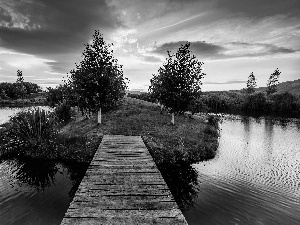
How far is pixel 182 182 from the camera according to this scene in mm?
15133

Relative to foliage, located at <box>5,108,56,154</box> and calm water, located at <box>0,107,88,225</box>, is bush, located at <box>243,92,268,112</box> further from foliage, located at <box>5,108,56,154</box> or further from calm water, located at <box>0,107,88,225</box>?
calm water, located at <box>0,107,88,225</box>

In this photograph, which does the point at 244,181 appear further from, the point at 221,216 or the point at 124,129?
the point at 124,129

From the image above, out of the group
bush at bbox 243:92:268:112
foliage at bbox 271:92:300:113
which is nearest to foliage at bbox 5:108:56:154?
foliage at bbox 271:92:300:113

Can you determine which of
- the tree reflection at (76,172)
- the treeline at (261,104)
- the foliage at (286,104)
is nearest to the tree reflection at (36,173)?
the tree reflection at (76,172)

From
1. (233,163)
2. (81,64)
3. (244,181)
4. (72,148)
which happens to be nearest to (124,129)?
(72,148)

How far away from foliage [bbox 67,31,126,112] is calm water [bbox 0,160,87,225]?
891 cm

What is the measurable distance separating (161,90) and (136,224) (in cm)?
2180

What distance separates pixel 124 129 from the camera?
24344 millimetres

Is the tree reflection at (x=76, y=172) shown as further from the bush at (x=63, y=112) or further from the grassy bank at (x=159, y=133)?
the bush at (x=63, y=112)

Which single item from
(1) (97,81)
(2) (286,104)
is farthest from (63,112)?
(2) (286,104)

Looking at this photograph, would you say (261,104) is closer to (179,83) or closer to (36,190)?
(179,83)

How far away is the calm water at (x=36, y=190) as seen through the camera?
35.0ft

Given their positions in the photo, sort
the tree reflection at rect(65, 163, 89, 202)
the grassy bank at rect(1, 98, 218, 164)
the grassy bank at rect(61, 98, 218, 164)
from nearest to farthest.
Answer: the tree reflection at rect(65, 163, 89, 202) → the grassy bank at rect(1, 98, 218, 164) → the grassy bank at rect(61, 98, 218, 164)

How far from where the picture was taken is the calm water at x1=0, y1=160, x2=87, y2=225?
10672 millimetres
